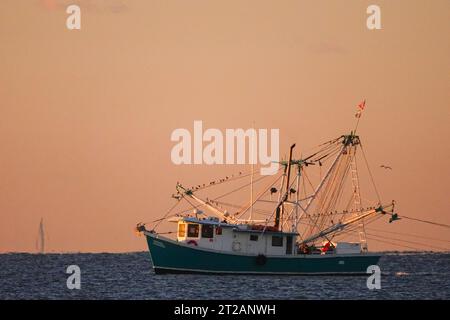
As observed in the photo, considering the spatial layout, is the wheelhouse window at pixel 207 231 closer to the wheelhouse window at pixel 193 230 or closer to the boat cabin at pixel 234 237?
the boat cabin at pixel 234 237

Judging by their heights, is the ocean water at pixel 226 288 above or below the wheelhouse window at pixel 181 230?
below

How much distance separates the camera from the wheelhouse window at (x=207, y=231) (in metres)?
81.1

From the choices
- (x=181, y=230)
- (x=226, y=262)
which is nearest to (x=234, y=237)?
(x=226, y=262)

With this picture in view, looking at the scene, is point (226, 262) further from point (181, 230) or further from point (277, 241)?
point (277, 241)

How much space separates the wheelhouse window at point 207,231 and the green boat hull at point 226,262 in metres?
1.03

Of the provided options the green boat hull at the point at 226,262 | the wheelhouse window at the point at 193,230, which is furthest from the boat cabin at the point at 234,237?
the green boat hull at the point at 226,262

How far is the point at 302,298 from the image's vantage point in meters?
72.3

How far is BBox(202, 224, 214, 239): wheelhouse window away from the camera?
81062mm

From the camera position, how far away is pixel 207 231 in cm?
8106

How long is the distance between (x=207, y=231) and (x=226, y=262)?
2657 millimetres
